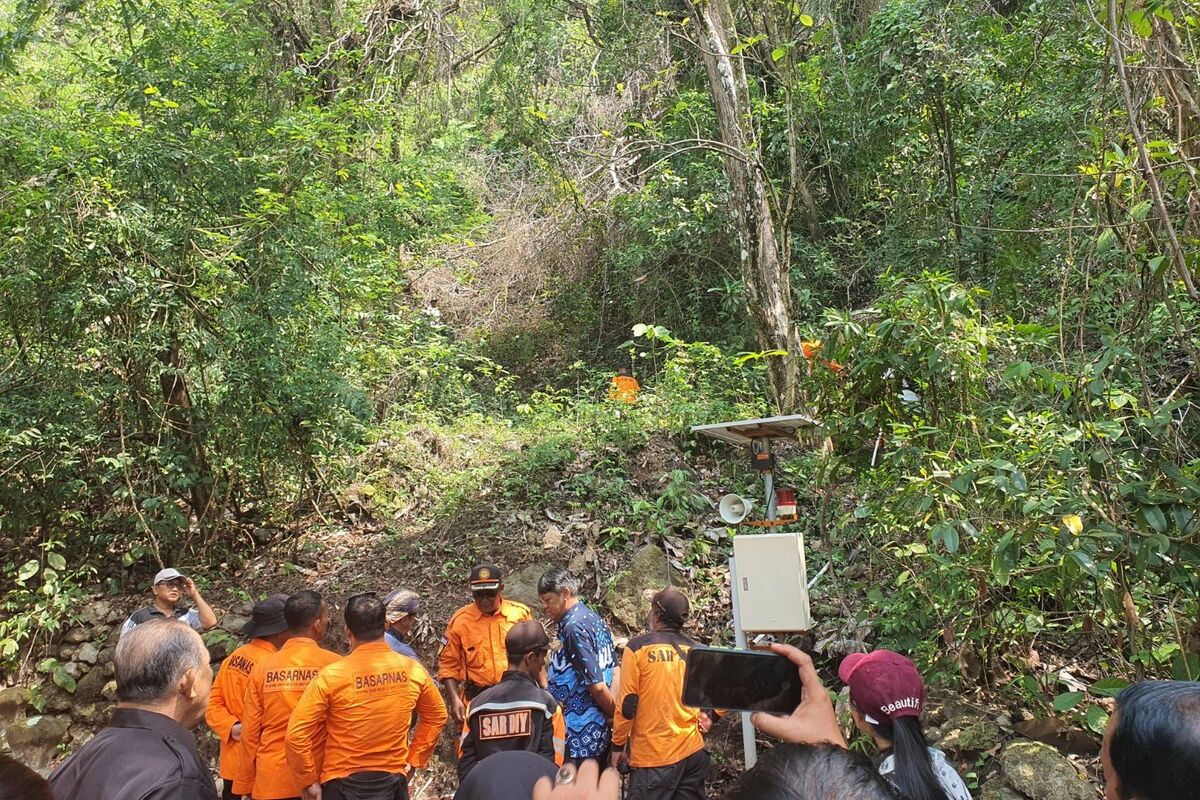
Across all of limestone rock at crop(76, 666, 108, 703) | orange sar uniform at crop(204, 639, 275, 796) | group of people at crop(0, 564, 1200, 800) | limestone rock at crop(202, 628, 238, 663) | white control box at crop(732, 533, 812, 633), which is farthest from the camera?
limestone rock at crop(76, 666, 108, 703)

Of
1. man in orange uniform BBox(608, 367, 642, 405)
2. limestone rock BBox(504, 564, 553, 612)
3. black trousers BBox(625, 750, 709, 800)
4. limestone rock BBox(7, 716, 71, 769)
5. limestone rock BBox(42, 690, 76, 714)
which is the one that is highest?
man in orange uniform BBox(608, 367, 642, 405)

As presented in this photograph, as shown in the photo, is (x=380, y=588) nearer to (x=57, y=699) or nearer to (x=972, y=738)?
(x=57, y=699)

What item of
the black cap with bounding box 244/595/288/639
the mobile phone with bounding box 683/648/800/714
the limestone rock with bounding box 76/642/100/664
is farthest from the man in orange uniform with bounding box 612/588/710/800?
the limestone rock with bounding box 76/642/100/664

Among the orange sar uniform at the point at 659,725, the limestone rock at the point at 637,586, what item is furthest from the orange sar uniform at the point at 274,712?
the limestone rock at the point at 637,586

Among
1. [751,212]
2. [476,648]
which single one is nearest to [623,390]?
[751,212]

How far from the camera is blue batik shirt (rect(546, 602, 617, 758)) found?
4441 millimetres

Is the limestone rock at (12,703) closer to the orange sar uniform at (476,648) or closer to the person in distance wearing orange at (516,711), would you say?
the orange sar uniform at (476,648)

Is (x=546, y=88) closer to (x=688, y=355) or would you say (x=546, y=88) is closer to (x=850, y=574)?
(x=688, y=355)

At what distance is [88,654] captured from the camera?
736 cm

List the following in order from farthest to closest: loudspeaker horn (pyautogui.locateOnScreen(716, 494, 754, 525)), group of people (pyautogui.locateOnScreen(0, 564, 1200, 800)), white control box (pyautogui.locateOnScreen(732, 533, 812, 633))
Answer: loudspeaker horn (pyautogui.locateOnScreen(716, 494, 754, 525)) → white control box (pyautogui.locateOnScreen(732, 533, 812, 633)) → group of people (pyautogui.locateOnScreen(0, 564, 1200, 800))

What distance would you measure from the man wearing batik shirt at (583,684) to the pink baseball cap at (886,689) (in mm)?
2235

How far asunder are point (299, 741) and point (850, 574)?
13.7ft

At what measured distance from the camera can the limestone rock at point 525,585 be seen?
22.9ft

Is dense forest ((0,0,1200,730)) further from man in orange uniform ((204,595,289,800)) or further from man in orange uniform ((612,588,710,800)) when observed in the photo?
man in orange uniform ((204,595,289,800))
